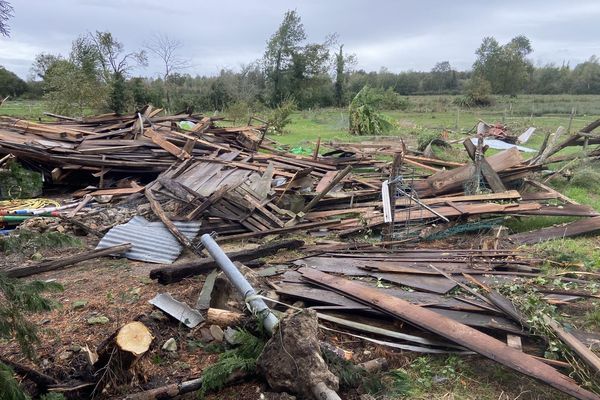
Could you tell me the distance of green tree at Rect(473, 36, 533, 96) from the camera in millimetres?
38562

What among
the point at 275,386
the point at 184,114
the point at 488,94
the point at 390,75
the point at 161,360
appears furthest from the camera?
the point at 390,75

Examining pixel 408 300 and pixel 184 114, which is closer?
pixel 408 300

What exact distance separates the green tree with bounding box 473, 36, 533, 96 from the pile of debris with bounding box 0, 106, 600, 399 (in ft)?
103

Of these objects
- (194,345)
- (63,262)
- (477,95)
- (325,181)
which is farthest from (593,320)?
(477,95)

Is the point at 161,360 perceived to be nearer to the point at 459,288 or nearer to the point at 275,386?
the point at 275,386

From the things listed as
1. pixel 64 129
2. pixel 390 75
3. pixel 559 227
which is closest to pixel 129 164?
pixel 64 129

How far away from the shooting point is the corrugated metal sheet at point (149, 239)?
630cm

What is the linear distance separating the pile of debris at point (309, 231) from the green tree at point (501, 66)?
31290mm

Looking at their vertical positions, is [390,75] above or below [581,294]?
above

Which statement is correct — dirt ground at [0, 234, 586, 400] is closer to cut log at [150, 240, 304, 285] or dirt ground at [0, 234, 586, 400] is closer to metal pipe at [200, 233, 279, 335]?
cut log at [150, 240, 304, 285]

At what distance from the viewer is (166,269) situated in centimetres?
503

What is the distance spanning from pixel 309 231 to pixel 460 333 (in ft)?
13.6

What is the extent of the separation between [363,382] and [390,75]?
57176 millimetres

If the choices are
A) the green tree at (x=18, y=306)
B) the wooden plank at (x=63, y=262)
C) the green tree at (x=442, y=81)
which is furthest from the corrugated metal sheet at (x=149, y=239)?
the green tree at (x=442, y=81)
